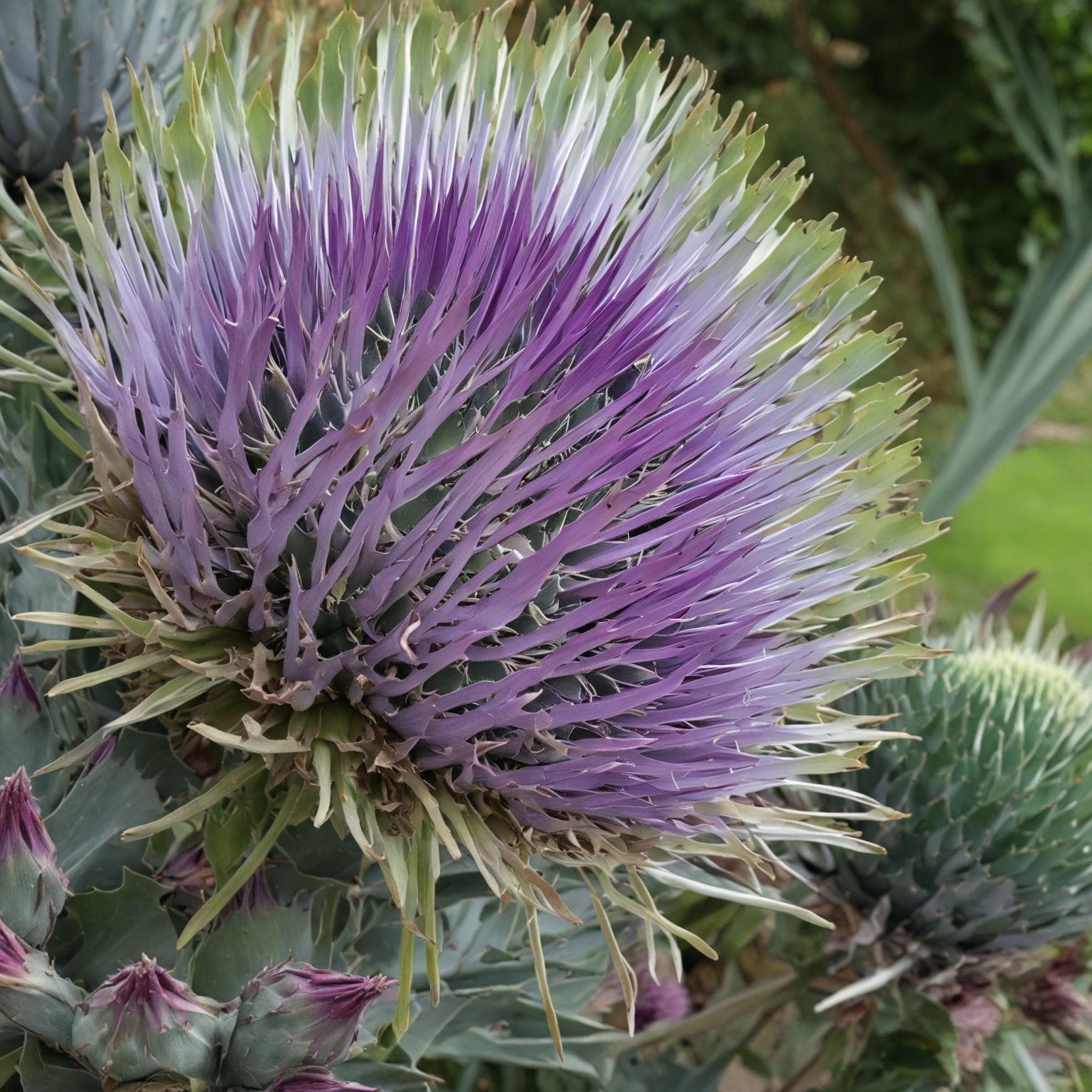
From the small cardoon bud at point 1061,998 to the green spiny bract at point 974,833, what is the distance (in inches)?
1.2

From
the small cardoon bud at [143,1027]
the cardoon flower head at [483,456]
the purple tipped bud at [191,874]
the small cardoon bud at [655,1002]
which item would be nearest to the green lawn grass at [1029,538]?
the small cardoon bud at [655,1002]

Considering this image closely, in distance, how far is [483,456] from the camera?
0.67m

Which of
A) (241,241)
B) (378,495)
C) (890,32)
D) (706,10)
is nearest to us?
(378,495)

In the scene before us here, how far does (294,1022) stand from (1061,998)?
33.7 inches

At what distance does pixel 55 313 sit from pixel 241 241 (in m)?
0.13

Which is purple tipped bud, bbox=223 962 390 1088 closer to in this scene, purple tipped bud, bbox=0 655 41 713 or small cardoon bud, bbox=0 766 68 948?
small cardoon bud, bbox=0 766 68 948

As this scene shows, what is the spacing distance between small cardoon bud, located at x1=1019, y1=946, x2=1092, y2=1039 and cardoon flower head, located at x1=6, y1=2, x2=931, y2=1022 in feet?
1.81

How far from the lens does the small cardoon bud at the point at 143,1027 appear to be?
573 mm

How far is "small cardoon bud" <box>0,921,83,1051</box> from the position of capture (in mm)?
583

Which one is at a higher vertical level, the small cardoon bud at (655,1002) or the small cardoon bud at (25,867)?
the small cardoon bud at (25,867)

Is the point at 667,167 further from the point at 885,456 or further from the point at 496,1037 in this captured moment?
the point at 496,1037

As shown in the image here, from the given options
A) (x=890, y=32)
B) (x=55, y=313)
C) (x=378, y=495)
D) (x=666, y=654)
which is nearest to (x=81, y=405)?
(x=55, y=313)

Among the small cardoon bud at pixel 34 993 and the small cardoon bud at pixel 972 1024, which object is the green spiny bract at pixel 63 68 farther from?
the small cardoon bud at pixel 972 1024

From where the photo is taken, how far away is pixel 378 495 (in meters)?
0.63
